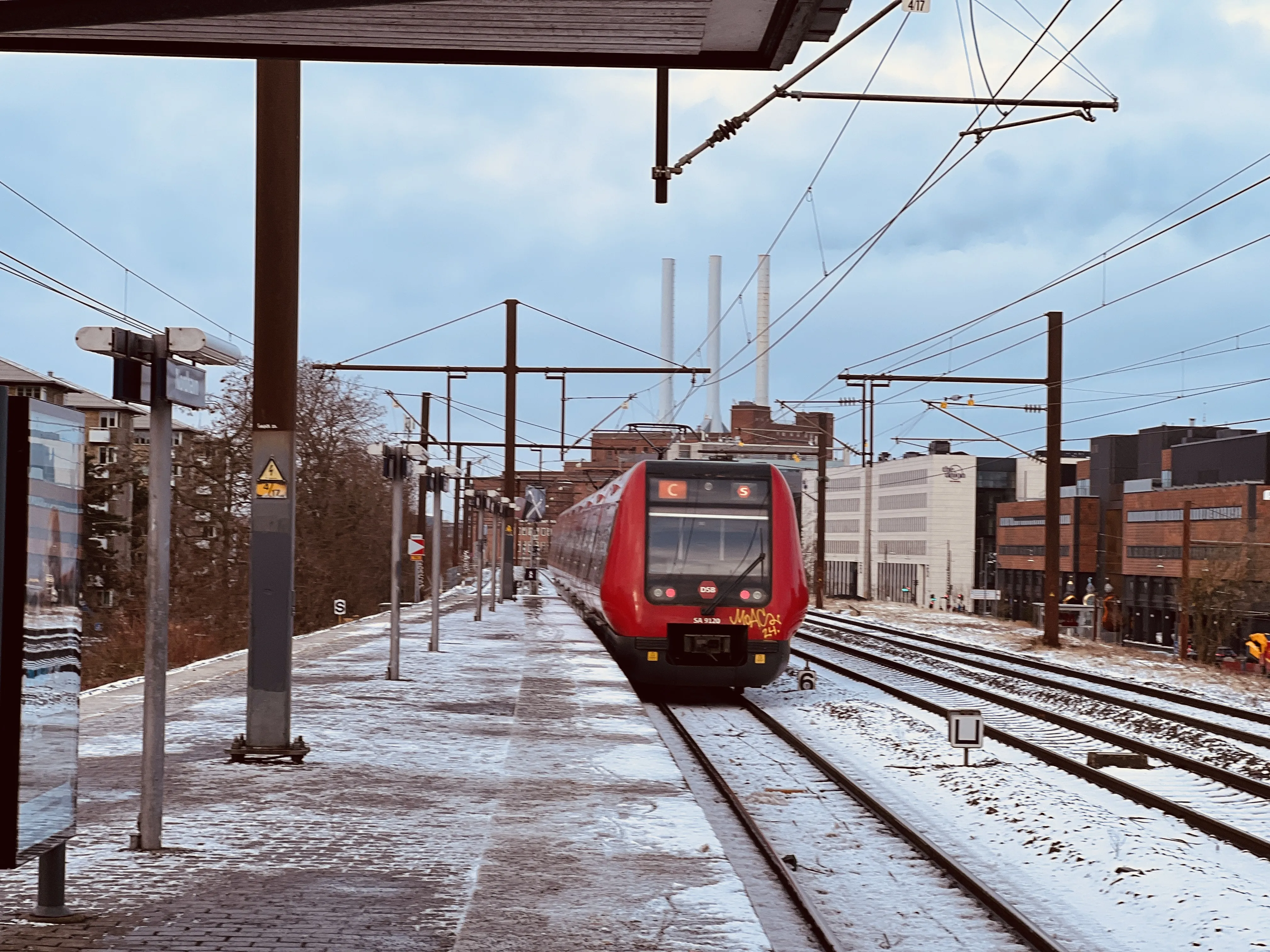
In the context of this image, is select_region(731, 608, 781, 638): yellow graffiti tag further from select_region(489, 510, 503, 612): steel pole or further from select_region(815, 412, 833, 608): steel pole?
select_region(815, 412, 833, 608): steel pole

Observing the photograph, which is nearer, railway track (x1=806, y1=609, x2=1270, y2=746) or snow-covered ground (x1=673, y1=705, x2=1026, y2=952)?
snow-covered ground (x1=673, y1=705, x2=1026, y2=952)

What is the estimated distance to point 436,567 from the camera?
855 inches

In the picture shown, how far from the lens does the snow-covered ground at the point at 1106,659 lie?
2291 cm

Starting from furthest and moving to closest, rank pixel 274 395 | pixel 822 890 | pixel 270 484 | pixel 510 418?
1. pixel 510 418
2. pixel 270 484
3. pixel 274 395
4. pixel 822 890

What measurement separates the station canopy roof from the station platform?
136 inches

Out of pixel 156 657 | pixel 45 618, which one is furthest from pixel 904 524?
pixel 45 618

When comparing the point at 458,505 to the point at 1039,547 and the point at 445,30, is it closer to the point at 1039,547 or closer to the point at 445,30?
the point at 445,30

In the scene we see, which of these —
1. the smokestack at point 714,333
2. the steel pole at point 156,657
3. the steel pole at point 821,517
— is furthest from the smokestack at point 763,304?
the steel pole at point 156,657

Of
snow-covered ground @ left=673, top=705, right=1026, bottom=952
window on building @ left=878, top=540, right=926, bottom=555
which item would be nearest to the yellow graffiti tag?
snow-covered ground @ left=673, top=705, right=1026, bottom=952

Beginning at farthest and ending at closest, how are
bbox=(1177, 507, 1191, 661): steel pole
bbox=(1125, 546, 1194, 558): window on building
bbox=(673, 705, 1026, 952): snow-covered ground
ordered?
bbox=(1125, 546, 1194, 558): window on building
bbox=(1177, 507, 1191, 661): steel pole
bbox=(673, 705, 1026, 952): snow-covered ground

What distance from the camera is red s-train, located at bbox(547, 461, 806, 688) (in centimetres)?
1755

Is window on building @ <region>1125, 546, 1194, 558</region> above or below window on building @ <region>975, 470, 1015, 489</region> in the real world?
below

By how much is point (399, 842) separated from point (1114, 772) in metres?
7.76

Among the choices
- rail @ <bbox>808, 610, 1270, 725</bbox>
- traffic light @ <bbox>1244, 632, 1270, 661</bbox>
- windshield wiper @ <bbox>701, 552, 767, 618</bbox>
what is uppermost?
windshield wiper @ <bbox>701, 552, 767, 618</bbox>
